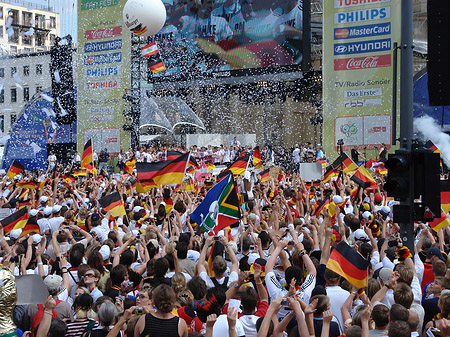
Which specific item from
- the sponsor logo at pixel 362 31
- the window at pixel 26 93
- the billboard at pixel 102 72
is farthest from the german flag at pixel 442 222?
the window at pixel 26 93

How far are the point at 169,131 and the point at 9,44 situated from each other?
2078 inches

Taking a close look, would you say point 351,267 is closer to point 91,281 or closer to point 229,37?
point 91,281

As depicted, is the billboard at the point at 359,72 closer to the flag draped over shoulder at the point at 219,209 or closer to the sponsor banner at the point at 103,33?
the sponsor banner at the point at 103,33

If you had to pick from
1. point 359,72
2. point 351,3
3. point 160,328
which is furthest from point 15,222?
point 351,3

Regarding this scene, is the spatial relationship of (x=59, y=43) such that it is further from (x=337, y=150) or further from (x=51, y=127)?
(x=337, y=150)

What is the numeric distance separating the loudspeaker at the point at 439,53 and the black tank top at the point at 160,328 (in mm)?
2587

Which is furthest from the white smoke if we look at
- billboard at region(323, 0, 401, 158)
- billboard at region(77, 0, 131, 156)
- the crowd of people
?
billboard at region(77, 0, 131, 156)

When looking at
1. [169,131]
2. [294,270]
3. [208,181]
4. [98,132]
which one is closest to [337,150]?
[208,181]

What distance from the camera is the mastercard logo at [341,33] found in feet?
76.7

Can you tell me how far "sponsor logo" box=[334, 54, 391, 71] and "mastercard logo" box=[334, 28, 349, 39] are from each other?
2.79ft

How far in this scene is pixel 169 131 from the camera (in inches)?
1672

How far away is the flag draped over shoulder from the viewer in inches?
322

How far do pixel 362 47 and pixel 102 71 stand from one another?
536 inches

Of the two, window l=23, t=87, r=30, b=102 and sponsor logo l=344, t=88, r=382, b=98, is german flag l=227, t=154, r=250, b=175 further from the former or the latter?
window l=23, t=87, r=30, b=102
